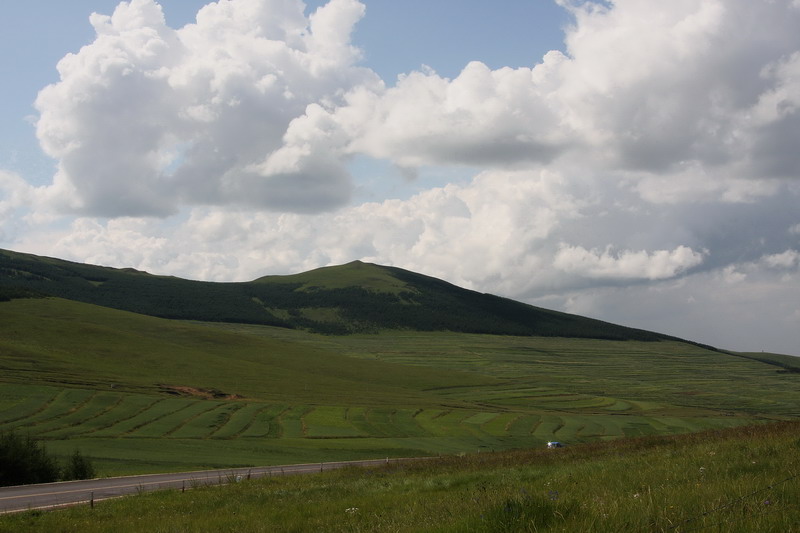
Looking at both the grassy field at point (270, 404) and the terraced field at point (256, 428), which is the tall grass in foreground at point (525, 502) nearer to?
the grassy field at point (270, 404)

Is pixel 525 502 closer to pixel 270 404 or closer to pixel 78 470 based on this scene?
pixel 78 470

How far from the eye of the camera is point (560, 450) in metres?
31.1

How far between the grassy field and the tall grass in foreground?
34.8m

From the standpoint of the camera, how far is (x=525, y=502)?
8.95 m

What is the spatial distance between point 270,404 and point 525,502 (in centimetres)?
10250

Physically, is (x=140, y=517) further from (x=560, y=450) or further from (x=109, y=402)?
(x=109, y=402)

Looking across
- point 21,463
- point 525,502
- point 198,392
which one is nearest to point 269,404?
point 198,392

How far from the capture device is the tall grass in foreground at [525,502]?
27.1 ft

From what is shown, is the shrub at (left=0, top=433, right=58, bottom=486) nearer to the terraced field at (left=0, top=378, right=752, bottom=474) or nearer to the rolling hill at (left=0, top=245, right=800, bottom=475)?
the rolling hill at (left=0, top=245, right=800, bottom=475)

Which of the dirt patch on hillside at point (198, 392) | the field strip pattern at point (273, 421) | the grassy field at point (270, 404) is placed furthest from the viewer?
the dirt patch on hillside at point (198, 392)

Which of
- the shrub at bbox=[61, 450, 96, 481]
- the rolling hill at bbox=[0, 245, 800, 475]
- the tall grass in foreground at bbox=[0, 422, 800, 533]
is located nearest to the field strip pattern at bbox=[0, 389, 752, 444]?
the rolling hill at bbox=[0, 245, 800, 475]

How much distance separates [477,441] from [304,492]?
6410cm

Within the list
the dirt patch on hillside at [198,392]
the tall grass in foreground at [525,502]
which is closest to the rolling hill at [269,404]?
the dirt patch on hillside at [198,392]

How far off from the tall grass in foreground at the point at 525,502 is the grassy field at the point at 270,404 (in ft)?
114
